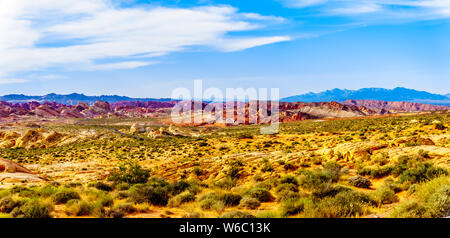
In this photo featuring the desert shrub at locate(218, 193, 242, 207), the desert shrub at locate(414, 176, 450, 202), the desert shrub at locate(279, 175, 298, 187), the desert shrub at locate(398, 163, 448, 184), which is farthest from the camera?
the desert shrub at locate(279, 175, 298, 187)

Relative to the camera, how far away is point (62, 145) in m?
48.5

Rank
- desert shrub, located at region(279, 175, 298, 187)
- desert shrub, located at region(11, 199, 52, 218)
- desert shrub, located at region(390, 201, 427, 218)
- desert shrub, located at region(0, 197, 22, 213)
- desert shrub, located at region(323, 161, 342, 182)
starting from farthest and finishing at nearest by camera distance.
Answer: desert shrub, located at region(323, 161, 342, 182) → desert shrub, located at region(279, 175, 298, 187) → desert shrub, located at region(0, 197, 22, 213) → desert shrub, located at region(11, 199, 52, 218) → desert shrub, located at region(390, 201, 427, 218)

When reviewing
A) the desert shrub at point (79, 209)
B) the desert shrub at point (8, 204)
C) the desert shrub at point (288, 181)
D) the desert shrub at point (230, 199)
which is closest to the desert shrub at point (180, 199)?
the desert shrub at point (230, 199)

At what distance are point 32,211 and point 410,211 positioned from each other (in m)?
9.86

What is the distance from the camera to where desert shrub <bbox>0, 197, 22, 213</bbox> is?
8672 mm

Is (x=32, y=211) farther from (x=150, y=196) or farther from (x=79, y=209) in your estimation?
(x=150, y=196)

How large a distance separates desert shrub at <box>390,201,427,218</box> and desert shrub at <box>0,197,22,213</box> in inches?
427

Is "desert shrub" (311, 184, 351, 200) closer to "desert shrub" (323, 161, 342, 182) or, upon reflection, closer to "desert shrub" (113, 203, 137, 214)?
"desert shrub" (323, 161, 342, 182)

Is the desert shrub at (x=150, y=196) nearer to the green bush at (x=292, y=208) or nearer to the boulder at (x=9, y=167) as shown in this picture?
the green bush at (x=292, y=208)

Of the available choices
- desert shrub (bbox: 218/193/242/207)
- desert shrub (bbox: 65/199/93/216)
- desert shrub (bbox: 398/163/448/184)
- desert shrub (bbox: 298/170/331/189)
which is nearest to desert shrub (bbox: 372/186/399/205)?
desert shrub (bbox: 398/163/448/184)

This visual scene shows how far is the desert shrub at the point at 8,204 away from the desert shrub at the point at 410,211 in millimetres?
10847

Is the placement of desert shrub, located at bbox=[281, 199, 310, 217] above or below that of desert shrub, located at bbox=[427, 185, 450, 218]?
below
